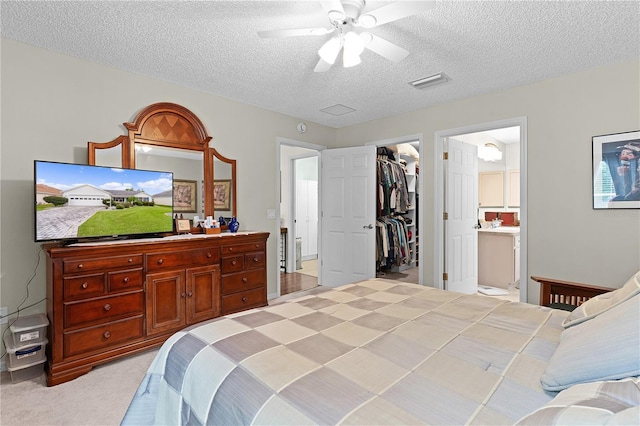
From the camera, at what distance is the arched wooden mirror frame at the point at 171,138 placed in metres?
2.90

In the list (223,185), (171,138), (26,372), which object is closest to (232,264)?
(223,185)

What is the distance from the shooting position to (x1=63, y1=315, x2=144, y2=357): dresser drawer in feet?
7.26

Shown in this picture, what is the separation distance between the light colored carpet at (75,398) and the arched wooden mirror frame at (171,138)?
1691mm

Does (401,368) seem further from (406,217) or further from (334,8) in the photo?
(406,217)

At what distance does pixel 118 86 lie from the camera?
2895mm

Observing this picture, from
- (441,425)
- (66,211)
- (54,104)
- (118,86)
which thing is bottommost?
(441,425)

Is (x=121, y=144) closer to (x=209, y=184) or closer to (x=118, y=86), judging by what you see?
(x=118, y=86)

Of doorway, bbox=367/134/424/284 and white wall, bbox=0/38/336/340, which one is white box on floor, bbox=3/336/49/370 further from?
doorway, bbox=367/134/424/284

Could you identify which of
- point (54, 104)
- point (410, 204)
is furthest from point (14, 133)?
point (410, 204)

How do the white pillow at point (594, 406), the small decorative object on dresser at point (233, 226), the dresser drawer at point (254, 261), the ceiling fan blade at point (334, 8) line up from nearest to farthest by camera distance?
the white pillow at point (594, 406) → the ceiling fan blade at point (334, 8) → the dresser drawer at point (254, 261) → the small decorative object on dresser at point (233, 226)

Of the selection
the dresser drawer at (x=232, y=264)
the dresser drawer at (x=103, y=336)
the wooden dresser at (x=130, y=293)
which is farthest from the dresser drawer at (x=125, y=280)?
the dresser drawer at (x=232, y=264)

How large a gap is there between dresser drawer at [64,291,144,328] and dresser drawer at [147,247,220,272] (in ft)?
0.83

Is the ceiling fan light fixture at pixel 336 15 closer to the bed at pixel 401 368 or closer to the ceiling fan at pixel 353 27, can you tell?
the ceiling fan at pixel 353 27

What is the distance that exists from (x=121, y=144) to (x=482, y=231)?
189 inches
